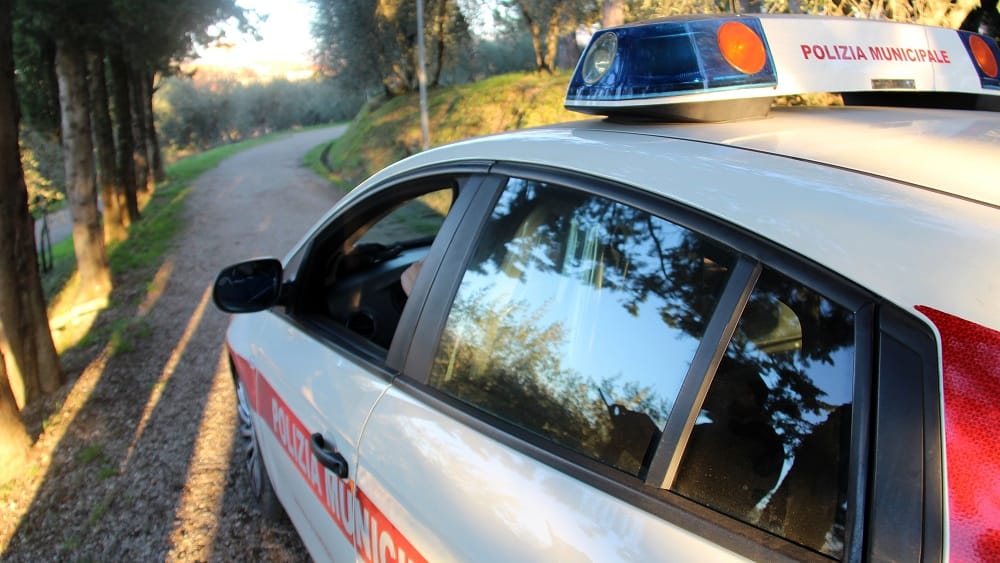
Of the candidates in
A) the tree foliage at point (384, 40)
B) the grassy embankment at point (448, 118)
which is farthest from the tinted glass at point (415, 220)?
the tree foliage at point (384, 40)

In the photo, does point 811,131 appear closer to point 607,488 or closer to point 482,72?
point 607,488

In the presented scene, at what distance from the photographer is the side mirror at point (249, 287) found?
2592 millimetres

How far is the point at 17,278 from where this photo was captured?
5395 millimetres

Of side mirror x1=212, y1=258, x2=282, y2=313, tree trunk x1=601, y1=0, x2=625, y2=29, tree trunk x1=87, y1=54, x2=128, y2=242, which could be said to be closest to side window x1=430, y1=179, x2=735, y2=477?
side mirror x1=212, y1=258, x2=282, y2=313

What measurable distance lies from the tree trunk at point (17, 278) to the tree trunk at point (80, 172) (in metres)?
3.80

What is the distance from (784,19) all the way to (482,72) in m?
35.0

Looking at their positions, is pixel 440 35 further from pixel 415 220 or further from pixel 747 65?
pixel 747 65

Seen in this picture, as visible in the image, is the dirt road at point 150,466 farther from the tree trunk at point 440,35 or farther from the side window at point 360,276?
the tree trunk at point 440,35

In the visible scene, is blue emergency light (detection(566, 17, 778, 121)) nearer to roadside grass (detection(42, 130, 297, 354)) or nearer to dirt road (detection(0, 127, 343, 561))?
dirt road (detection(0, 127, 343, 561))

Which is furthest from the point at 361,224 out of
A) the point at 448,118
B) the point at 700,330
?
the point at 448,118

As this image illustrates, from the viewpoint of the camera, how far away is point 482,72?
35.1 m

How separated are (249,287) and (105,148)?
12570mm

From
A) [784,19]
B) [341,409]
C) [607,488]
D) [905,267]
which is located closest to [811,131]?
[784,19]

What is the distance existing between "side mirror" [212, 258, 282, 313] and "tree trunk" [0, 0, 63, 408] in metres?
3.60
